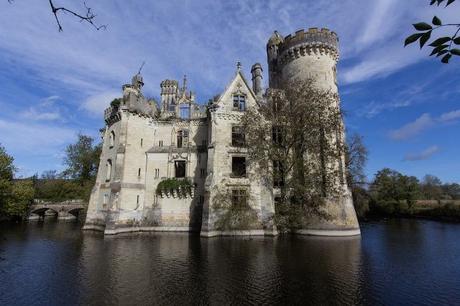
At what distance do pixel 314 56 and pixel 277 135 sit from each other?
952cm

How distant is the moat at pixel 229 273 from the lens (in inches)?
445

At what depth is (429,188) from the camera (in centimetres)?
7588

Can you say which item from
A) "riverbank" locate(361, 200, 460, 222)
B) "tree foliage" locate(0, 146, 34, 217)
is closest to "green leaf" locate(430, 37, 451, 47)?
"tree foliage" locate(0, 146, 34, 217)

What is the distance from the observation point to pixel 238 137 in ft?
96.4

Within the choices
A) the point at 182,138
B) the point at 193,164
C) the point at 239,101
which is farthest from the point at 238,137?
the point at 182,138

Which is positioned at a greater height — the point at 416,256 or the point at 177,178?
the point at 177,178

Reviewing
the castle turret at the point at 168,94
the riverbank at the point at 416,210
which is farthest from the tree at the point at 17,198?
the riverbank at the point at 416,210

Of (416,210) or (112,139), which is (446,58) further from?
(416,210)

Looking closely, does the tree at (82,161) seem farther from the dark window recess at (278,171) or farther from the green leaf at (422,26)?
the green leaf at (422,26)

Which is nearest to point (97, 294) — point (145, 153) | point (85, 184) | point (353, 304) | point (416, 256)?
point (353, 304)

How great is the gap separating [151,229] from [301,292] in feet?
68.5

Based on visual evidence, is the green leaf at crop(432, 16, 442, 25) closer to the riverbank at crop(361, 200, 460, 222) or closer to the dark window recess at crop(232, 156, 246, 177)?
the dark window recess at crop(232, 156, 246, 177)

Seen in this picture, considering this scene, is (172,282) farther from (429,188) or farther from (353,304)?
(429,188)

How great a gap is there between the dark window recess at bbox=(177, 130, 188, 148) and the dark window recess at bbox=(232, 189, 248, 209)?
8.78 metres
